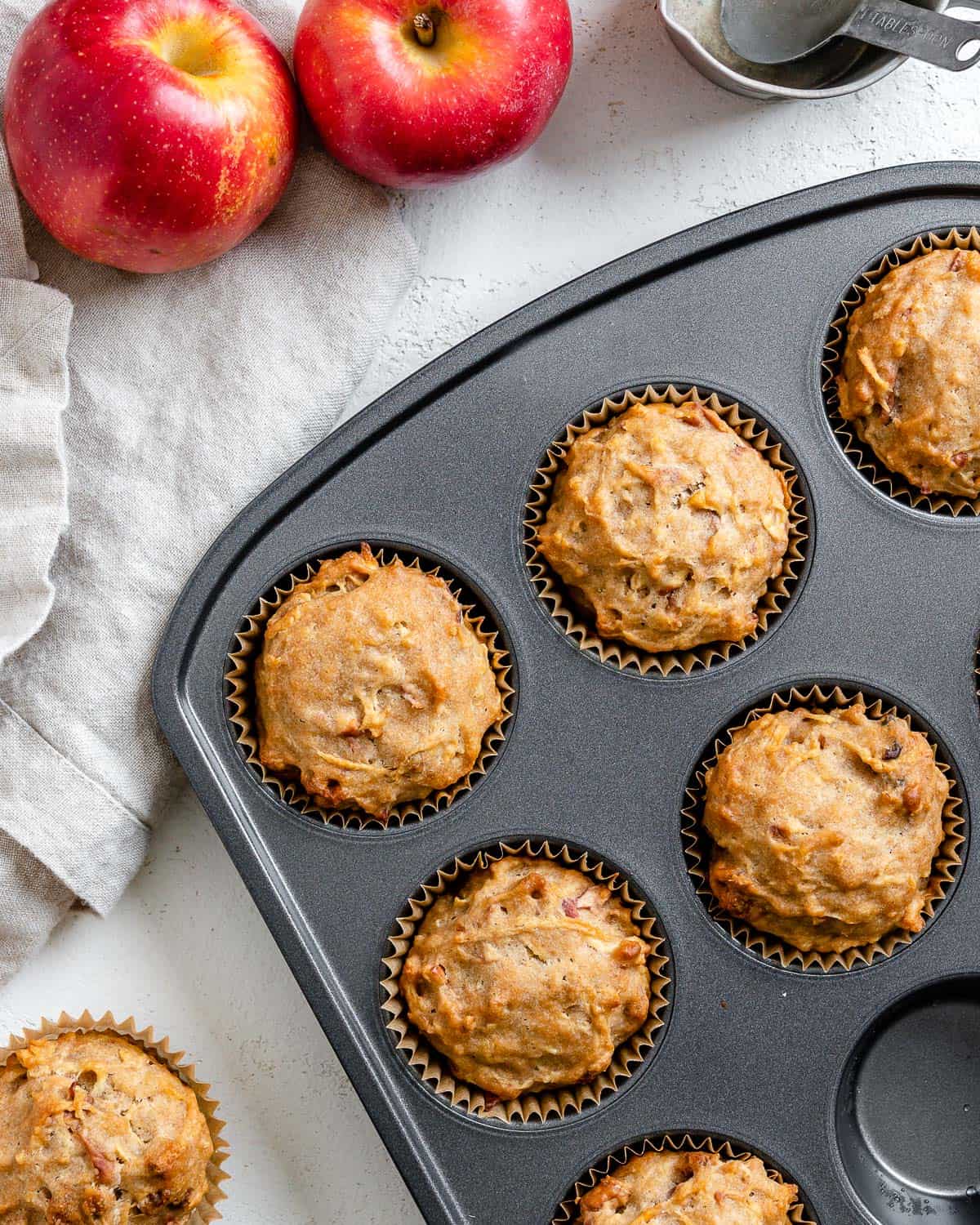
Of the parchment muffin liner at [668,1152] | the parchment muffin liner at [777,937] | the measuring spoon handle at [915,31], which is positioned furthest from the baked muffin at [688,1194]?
the measuring spoon handle at [915,31]

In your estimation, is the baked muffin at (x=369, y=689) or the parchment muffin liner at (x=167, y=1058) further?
the parchment muffin liner at (x=167, y=1058)

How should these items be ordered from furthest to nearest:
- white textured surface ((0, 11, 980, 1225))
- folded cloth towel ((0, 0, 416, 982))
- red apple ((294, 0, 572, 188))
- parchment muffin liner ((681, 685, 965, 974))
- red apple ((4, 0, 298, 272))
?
white textured surface ((0, 11, 980, 1225))
folded cloth towel ((0, 0, 416, 982))
parchment muffin liner ((681, 685, 965, 974))
red apple ((294, 0, 572, 188))
red apple ((4, 0, 298, 272))

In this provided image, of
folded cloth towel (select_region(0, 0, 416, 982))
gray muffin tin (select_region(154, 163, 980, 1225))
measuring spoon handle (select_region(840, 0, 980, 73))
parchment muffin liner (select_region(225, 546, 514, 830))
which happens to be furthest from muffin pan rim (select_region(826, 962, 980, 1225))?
measuring spoon handle (select_region(840, 0, 980, 73))

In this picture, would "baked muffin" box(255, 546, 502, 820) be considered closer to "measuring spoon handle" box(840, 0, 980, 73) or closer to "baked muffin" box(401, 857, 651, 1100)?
"baked muffin" box(401, 857, 651, 1100)

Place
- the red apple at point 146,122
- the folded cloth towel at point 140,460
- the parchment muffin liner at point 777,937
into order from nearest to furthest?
the red apple at point 146,122 < the parchment muffin liner at point 777,937 < the folded cloth towel at point 140,460

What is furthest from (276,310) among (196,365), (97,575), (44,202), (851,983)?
(851,983)

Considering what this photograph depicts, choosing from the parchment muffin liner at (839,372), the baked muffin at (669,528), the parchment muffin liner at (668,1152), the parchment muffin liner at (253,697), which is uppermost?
the parchment muffin liner at (839,372)

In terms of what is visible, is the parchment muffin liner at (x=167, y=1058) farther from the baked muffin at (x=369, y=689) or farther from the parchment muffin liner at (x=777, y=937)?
the parchment muffin liner at (x=777, y=937)
